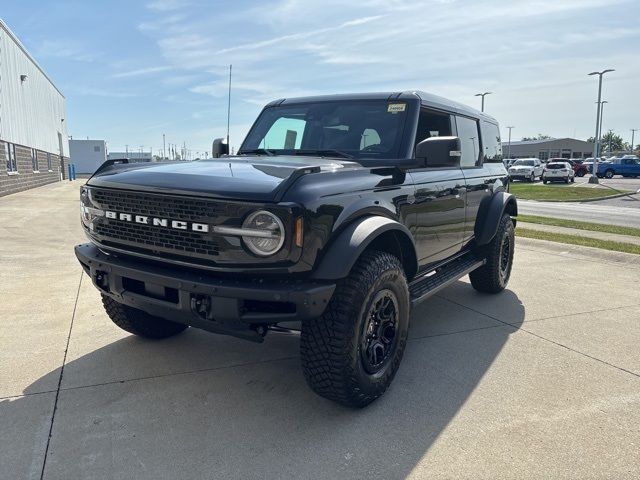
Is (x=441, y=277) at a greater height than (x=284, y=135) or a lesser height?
lesser

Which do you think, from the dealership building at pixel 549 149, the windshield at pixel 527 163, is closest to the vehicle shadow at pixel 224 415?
the windshield at pixel 527 163

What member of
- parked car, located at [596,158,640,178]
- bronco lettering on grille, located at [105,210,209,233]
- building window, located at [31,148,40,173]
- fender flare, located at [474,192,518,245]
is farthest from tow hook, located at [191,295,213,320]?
parked car, located at [596,158,640,178]

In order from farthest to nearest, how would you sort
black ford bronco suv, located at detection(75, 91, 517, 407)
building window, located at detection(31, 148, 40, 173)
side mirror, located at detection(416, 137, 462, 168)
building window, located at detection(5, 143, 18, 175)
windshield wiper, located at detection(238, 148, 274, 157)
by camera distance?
building window, located at detection(31, 148, 40, 173) < building window, located at detection(5, 143, 18, 175) < windshield wiper, located at detection(238, 148, 274, 157) < side mirror, located at detection(416, 137, 462, 168) < black ford bronco suv, located at detection(75, 91, 517, 407)

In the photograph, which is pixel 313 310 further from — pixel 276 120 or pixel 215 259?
pixel 276 120

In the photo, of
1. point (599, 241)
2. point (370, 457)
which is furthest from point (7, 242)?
point (599, 241)

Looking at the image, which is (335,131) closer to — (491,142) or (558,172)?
(491,142)

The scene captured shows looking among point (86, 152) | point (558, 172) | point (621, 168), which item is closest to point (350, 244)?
point (558, 172)

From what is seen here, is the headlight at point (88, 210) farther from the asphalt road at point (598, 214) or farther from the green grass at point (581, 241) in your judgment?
the asphalt road at point (598, 214)

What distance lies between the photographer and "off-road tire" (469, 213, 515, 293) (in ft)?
17.0

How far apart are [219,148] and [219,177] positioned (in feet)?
7.19

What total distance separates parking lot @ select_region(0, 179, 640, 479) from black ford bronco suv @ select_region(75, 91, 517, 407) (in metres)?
0.32

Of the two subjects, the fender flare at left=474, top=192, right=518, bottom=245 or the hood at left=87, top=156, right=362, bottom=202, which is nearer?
the hood at left=87, top=156, right=362, bottom=202

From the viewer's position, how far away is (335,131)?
12.9 feet

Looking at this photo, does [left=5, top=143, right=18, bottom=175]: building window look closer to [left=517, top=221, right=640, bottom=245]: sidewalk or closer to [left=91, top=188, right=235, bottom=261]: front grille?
[left=517, top=221, right=640, bottom=245]: sidewalk
